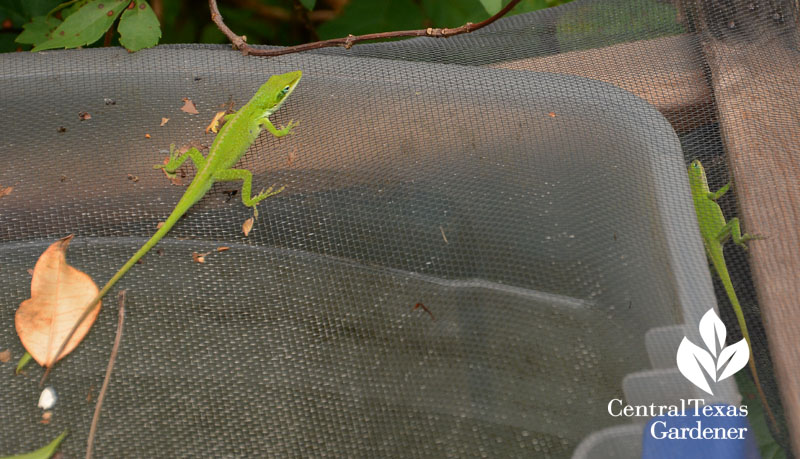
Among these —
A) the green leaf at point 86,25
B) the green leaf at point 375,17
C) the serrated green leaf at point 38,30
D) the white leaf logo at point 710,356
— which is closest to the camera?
the white leaf logo at point 710,356

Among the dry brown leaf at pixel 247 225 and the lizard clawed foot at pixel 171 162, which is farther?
the lizard clawed foot at pixel 171 162

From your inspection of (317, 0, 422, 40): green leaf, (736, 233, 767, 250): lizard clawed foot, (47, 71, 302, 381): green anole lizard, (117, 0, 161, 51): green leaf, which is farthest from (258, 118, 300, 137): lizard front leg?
(736, 233, 767, 250): lizard clawed foot

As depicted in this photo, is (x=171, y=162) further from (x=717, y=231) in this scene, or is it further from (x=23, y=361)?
(x=717, y=231)

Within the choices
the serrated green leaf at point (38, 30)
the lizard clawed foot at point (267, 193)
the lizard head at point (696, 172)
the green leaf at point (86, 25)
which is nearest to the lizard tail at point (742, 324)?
the lizard head at point (696, 172)

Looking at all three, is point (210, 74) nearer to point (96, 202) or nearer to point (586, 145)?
point (96, 202)

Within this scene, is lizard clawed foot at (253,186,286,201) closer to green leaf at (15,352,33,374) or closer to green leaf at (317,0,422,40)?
green leaf at (15,352,33,374)

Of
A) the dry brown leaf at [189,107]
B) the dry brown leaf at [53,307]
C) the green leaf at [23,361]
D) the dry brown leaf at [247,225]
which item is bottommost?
the green leaf at [23,361]

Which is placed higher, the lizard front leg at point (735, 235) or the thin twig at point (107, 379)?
the lizard front leg at point (735, 235)

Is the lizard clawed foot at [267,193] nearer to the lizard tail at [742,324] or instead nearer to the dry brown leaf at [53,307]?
the dry brown leaf at [53,307]
